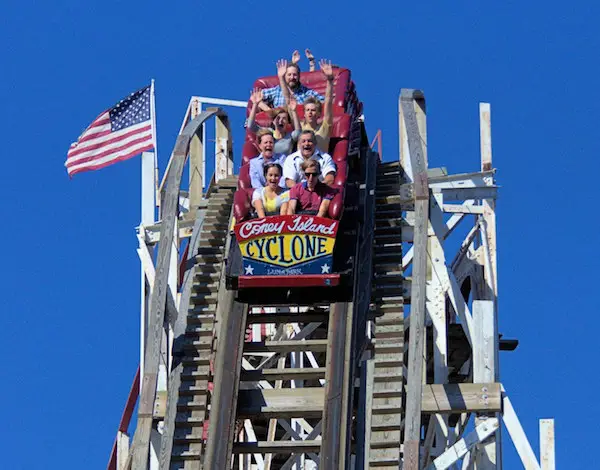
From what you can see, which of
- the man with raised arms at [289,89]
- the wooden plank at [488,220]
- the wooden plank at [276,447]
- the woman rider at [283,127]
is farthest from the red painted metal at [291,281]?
the man with raised arms at [289,89]

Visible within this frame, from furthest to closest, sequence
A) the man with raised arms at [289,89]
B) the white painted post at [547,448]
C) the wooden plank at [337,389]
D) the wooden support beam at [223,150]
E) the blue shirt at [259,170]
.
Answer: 1. the wooden support beam at [223,150]
2. the man with raised arms at [289,89]
3. the blue shirt at [259,170]
4. the white painted post at [547,448]
5. the wooden plank at [337,389]

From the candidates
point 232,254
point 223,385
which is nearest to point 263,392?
point 223,385

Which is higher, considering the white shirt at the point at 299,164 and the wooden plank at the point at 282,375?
the white shirt at the point at 299,164

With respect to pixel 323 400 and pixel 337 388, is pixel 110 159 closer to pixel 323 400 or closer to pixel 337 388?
pixel 323 400

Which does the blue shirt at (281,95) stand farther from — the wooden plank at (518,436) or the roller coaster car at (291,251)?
the wooden plank at (518,436)

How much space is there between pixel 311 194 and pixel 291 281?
1311mm

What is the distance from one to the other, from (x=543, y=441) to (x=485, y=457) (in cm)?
81

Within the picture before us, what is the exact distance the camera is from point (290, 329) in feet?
77.3

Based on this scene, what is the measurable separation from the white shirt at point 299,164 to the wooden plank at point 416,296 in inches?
37.0

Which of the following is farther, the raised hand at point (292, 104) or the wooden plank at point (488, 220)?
the raised hand at point (292, 104)

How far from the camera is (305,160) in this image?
65.5 ft

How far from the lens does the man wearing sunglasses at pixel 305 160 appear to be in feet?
65.3

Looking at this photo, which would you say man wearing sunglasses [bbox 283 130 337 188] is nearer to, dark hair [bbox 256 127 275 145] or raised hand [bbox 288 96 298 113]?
dark hair [bbox 256 127 275 145]

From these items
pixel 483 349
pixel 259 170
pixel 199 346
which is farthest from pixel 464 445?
pixel 259 170
